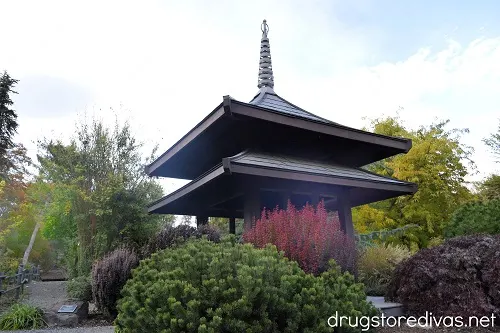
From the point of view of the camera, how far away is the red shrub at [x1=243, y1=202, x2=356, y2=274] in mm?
4855

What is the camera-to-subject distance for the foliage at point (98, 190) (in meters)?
12.6

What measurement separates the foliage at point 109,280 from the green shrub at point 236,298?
4.17 m

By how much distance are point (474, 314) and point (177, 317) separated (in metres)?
3.80

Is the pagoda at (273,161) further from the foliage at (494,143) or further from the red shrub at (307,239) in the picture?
the foliage at (494,143)

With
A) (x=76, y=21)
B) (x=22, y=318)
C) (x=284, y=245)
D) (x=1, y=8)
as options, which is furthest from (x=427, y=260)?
(x=1, y=8)

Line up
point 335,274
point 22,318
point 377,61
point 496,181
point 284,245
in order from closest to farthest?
1. point 335,274
2. point 284,245
3. point 22,318
4. point 377,61
5. point 496,181

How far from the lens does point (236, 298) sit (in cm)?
272

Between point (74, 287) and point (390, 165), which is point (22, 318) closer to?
point (74, 287)

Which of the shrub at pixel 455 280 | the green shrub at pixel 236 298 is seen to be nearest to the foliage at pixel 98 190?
the shrub at pixel 455 280

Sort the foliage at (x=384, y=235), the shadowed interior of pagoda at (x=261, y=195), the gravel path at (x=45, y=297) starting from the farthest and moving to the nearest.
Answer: the foliage at (x=384, y=235), the gravel path at (x=45, y=297), the shadowed interior of pagoda at (x=261, y=195)

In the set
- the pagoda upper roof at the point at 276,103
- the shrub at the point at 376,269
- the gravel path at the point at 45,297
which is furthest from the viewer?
the pagoda upper roof at the point at 276,103

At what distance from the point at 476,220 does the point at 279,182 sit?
25.3ft

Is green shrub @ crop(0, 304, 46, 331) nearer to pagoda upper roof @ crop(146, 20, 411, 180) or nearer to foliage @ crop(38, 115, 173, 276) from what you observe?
pagoda upper roof @ crop(146, 20, 411, 180)

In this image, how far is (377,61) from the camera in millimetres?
11531
